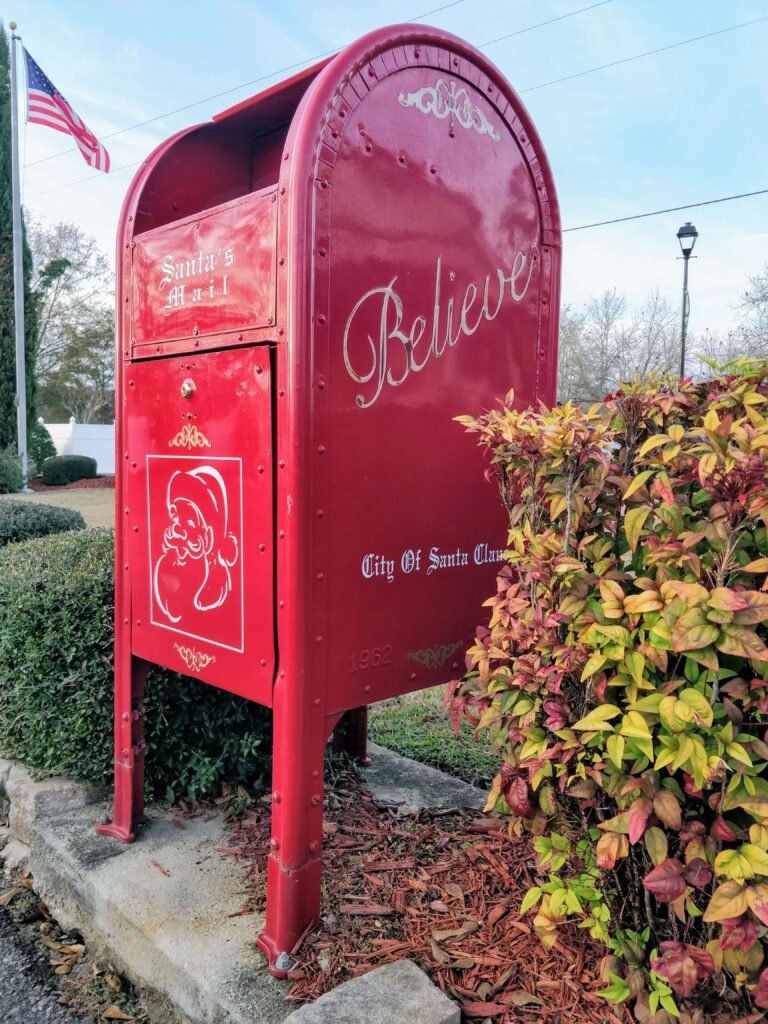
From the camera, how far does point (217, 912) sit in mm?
2260

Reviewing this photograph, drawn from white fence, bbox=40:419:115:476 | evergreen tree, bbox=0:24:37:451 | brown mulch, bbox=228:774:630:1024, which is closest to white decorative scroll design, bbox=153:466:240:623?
brown mulch, bbox=228:774:630:1024

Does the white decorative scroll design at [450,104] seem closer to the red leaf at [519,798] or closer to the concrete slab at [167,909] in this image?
the red leaf at [519,798]

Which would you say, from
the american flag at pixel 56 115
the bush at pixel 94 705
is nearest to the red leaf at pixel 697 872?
the bush at pixel 94 705

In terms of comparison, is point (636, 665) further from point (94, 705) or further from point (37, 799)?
point (37, 799)

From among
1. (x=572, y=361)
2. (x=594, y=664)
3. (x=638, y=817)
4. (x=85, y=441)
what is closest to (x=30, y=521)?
(x=594, y=664)

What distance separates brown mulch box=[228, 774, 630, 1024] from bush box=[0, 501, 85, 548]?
3.68 metres

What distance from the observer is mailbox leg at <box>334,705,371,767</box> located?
3287mm

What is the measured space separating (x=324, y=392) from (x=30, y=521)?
4.58 meters

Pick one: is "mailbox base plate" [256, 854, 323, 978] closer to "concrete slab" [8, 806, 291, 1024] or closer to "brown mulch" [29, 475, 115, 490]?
"concrete slab" [8, 806, 291, 1024]

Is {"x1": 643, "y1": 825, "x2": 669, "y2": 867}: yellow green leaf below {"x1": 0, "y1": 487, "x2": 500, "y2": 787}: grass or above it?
above

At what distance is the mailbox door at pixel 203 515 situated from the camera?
2135 mm

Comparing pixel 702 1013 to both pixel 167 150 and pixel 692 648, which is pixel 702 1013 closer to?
pixel 692 648

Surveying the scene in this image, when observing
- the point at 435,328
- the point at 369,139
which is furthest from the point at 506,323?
the point at 369,139

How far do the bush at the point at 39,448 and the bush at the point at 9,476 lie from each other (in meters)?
3.47
